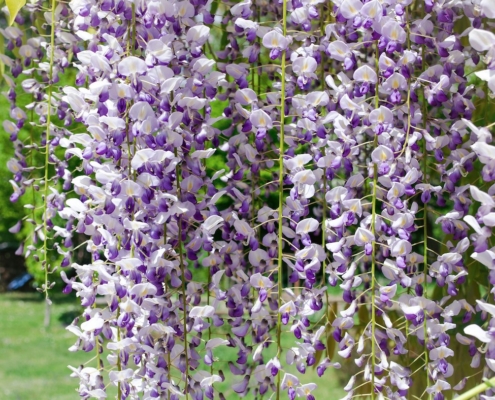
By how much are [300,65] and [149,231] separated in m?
0.34

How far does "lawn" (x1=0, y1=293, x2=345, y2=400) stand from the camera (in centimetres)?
388

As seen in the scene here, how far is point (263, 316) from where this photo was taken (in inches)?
46.7

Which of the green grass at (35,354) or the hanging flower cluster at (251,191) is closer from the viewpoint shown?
the hanging flower cluster at (251,191)

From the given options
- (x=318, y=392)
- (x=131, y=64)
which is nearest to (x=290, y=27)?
(x=131, y=64)

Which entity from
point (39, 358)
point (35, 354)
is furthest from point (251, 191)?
point (35, 354)

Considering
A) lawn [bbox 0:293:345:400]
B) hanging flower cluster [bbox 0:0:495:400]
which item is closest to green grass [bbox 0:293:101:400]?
lawn [bbox 0:293:345:400]

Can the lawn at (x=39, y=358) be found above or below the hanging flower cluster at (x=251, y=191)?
below

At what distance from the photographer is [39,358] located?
15.8 feet

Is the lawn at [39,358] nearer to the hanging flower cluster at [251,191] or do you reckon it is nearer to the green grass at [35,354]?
the green grass at [35,354]

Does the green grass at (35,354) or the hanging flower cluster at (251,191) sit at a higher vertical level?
the hanging flower cluster at (251,191)

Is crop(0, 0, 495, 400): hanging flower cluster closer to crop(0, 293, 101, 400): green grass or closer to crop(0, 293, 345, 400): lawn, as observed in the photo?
crop(0, 293, 345, 400): lawn

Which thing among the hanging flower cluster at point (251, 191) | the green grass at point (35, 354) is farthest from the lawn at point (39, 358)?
the hanging flower cluster at point (251, 191)

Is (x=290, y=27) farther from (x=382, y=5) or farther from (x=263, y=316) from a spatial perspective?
(x=263, y=316)

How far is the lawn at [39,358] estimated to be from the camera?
3.88m
